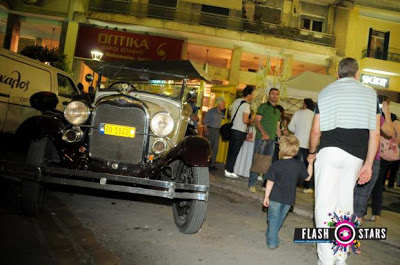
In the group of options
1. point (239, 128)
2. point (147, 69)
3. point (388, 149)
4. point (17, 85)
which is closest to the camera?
point (147, 69)

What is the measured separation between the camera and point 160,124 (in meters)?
3.62

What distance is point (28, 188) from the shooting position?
11.1ft

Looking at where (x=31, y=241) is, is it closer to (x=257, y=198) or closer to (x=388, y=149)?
(x=257, y=198)

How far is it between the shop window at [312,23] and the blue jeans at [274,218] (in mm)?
18842

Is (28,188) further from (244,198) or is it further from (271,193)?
(244,198)

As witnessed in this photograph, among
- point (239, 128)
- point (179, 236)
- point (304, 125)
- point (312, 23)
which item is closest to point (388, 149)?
point (304, 125)

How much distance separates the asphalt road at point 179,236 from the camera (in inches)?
116

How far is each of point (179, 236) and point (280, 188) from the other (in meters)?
1.23

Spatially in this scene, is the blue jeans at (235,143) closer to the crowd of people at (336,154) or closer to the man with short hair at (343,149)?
the crowd of people at (336,154)

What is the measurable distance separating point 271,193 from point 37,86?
5.88 m

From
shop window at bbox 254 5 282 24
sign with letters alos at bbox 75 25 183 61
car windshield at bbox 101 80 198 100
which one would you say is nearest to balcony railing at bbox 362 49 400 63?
shop window at bbox 254 5 282 24

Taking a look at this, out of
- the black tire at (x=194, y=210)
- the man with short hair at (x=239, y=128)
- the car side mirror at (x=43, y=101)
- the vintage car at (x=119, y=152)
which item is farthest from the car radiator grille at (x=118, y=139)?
the man with short hair at (x=239, y=128)

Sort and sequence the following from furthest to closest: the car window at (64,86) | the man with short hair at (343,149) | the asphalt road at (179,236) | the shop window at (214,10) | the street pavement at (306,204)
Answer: the shop window at (214,10), the car window at (64,86), the street pavement at (306,204), the asphalt road at (179,236), the man with short hair at (343,149)

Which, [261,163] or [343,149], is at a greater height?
[343,149]
